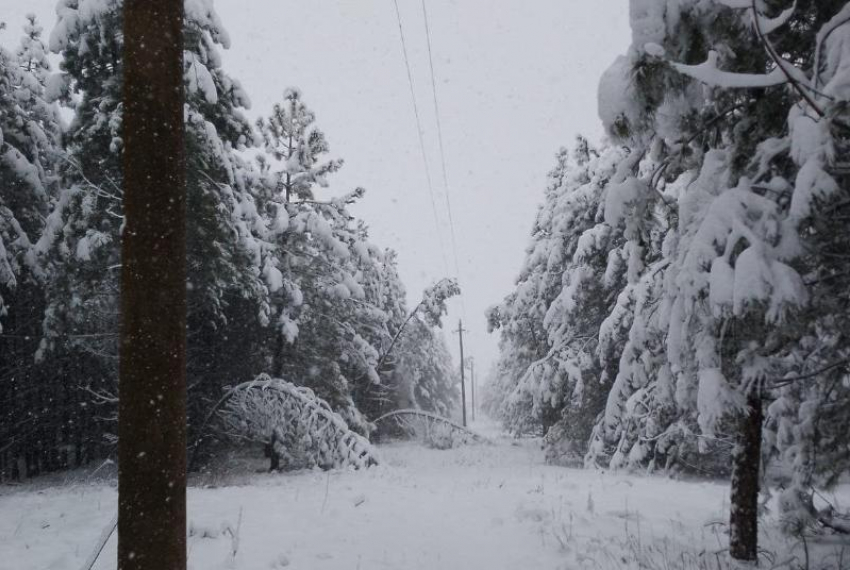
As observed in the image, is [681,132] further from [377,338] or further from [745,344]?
[377,338]

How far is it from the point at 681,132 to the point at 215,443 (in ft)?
46.9

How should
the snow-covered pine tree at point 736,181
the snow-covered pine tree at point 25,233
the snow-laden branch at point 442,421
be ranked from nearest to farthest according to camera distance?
the snow-covered pine tree at point 736,181
the snow-covered pine tree at point 25,233
the snow-laden branch at point 442,421

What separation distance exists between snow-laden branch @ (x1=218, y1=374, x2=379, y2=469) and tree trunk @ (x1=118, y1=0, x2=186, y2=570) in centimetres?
1006

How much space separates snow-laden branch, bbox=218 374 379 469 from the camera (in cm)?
1247

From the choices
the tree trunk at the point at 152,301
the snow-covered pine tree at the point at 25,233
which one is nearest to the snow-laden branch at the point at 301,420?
the snow-covered pine tree at the point at 25,233

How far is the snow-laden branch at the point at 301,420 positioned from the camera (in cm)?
1247

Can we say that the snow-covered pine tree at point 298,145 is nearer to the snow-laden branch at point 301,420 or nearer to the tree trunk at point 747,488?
the snow-laden branch at point 301,420

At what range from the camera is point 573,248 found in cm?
1593

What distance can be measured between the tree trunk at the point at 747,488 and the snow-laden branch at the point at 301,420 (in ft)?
28.1

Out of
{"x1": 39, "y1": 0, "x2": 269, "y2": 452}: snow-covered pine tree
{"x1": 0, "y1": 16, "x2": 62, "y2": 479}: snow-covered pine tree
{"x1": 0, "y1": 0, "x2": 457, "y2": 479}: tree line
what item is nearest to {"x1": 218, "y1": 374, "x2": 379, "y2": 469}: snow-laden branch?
{"x1": 0, "y1": 0, "x2": 457, "y2": 479}: tree line

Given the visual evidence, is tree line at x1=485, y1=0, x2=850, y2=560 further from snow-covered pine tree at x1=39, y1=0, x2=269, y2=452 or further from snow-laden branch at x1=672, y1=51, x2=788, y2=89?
snow-covered pine tree at x1=39, y1=0, x2=269, y2=452

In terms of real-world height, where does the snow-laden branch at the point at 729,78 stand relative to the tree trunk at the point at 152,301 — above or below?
above

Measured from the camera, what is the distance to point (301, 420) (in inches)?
492

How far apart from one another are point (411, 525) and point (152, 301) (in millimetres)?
5361
